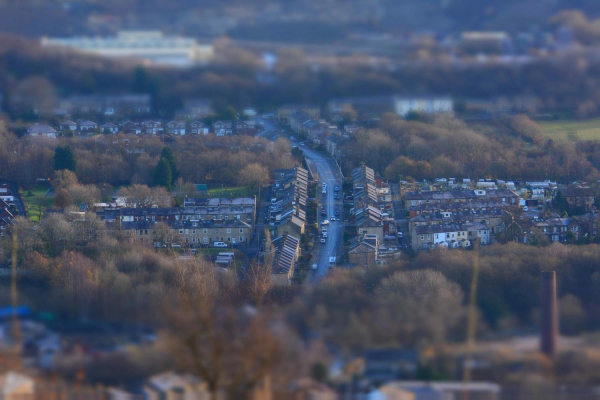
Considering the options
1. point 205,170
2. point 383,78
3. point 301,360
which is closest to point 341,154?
point 205,170

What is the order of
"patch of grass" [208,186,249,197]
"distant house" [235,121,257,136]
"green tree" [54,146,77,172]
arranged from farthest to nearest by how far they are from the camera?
"distant house" [235,121,257,136], "green tree" [54,146,77,172], "patch of grass" [208,186,249,197]

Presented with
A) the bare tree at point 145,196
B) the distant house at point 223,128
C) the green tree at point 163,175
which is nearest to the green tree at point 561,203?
the distant house at point 223,128

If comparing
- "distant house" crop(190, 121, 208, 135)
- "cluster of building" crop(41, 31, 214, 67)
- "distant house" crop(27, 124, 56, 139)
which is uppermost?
"cluster of building" crop(41, 31, 214, 67)

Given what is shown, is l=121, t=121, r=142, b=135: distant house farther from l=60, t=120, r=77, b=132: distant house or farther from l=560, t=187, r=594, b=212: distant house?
l=560, t=187, r=594, b=212: distant house

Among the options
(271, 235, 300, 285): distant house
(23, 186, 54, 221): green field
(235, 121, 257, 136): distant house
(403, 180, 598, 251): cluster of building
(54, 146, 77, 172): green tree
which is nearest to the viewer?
(271, 235, 300, 285): distant house

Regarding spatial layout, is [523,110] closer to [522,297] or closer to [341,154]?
[341,154]

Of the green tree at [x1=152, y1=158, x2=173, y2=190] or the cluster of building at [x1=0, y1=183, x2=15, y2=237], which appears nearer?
the cluster of building at [x1=0, y1=183, x2=15, y2=237]

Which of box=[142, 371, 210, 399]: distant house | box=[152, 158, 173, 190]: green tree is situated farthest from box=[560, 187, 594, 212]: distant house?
box=[142, 371, 210, 399]: distant house
